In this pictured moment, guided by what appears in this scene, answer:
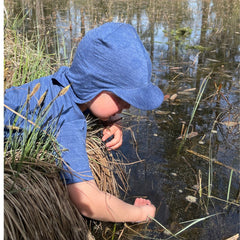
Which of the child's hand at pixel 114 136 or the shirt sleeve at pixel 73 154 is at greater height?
the shirt sleeve at pixel 73 154

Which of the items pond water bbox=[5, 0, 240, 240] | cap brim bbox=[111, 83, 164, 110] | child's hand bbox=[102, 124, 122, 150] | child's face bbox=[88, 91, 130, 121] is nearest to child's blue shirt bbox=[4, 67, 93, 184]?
child's face bbox=[88, 91, 130, 121]

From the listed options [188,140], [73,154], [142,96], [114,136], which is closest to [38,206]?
[73,154]

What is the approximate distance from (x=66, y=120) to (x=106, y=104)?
25 centimetres

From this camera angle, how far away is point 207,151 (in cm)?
272

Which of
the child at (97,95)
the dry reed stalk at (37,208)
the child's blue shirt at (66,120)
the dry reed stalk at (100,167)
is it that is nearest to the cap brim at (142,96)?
the child at (97,95)

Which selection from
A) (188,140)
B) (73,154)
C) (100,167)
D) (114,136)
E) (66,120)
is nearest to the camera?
(73,154)

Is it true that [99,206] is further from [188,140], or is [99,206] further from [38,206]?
[188,140]

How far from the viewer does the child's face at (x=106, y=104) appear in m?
1.76

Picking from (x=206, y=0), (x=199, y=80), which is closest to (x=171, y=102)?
(x=199, y=80)

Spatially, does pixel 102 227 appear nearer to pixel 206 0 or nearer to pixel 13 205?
pixel 13 205

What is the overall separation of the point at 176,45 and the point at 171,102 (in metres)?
2.66

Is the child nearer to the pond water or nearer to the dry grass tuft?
the dry grass tuft

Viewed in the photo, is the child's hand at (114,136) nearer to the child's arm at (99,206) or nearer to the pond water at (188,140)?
the pond water at (188,140)

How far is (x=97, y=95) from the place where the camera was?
1.76 metres
